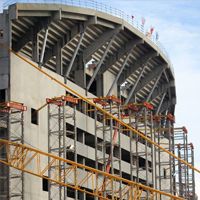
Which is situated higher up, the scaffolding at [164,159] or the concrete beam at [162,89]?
the concrete beam at [162,89]

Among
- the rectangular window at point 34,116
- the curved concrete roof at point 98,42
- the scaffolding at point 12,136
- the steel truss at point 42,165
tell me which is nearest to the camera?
the steel truss at point 42,165

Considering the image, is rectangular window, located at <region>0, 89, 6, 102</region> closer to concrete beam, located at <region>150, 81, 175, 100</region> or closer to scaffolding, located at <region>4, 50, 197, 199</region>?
scaffolding, located at <region>4, 50, 197, 199</region>

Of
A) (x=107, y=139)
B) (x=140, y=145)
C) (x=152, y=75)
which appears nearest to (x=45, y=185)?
(x=107, y=139)

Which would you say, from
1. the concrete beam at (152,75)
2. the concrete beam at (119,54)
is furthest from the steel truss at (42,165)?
the concrete beam at (152,75)

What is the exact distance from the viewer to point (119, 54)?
12419cm

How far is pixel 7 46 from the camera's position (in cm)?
10269

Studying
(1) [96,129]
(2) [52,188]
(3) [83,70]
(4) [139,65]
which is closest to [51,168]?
(2) [52,188]

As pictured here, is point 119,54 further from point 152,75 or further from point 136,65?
point 152,75

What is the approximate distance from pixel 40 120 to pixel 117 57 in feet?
76.9

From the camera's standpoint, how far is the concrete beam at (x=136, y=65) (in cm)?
12875

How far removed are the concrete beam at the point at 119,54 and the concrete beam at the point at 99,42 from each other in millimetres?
6453

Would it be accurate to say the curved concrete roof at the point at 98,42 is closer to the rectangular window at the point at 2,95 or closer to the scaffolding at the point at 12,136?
the rectangular window at the point at 2,95

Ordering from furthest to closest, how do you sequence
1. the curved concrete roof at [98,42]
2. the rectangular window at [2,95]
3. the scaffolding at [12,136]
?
the curved concrete roof at [98,42] < the rectangular window at [2,95] < the scaffolding at [12,136]

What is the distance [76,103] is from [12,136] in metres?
9.56
